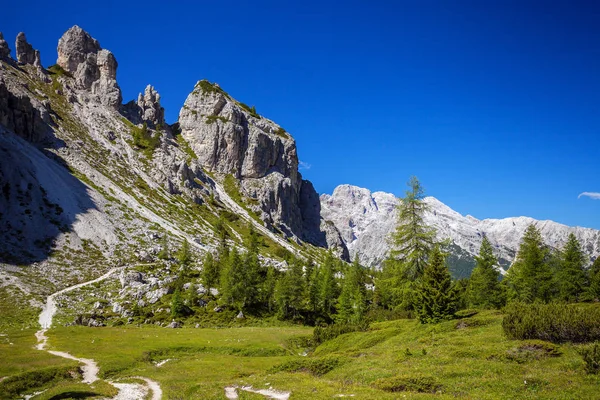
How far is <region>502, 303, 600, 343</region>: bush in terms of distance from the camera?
22.5 metres

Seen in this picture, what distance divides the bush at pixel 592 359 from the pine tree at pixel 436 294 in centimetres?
1946

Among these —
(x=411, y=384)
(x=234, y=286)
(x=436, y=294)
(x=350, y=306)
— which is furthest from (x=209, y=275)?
(x=411, y=384)

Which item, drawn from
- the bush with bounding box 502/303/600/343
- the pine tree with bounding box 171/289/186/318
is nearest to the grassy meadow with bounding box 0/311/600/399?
the bush with bounding box 502/303/600/343

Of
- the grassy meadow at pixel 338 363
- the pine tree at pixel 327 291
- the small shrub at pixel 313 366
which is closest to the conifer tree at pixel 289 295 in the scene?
the pine tree at pixel 327 291

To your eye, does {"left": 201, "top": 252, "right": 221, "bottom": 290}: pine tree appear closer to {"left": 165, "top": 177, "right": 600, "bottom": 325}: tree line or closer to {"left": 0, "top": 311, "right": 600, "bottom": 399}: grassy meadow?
{"left": 165, "top": 177, "right": 600, "bottom": 325}: tree line

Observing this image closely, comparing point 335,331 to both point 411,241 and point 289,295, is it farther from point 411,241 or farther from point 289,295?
point 289,295

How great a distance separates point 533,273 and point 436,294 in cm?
3729

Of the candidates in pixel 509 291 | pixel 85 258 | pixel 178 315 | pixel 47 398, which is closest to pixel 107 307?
pixel 178 315

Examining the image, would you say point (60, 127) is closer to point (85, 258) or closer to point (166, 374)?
point (85, 258)

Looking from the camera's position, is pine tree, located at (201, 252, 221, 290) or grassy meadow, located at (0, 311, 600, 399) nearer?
grassy meadow, located at (0, 311, 600, 399)

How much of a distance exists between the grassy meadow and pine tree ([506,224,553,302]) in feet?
106

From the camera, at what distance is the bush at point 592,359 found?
17328mm

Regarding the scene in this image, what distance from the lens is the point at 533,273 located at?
6300cm

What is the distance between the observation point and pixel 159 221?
151 meters
